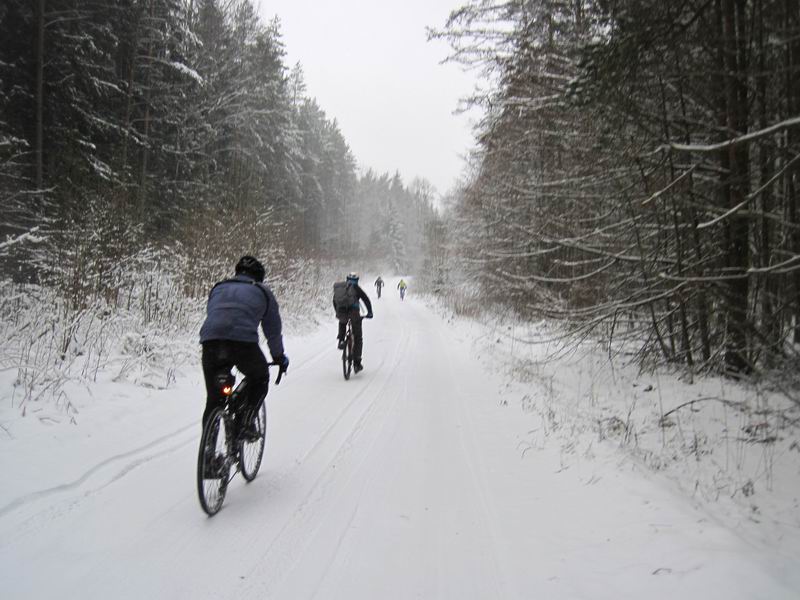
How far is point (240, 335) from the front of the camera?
3451 millimetres

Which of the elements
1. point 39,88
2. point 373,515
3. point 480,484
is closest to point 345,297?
point 480,484

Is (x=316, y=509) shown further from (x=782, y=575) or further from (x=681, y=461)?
(x=681, y=461)

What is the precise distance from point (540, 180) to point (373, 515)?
6.42m

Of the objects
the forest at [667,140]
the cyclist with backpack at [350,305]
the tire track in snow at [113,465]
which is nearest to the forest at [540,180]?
the forest at [667,140]

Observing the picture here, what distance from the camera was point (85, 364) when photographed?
5676mm

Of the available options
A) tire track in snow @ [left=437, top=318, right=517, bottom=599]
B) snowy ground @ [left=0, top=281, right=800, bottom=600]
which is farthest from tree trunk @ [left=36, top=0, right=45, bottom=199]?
tire track in snow @ [left=437, top=318, right=517, bottom=599]

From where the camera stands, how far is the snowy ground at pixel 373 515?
246 cm

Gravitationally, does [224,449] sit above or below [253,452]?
above

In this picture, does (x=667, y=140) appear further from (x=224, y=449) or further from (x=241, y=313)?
(x=224, y=449)

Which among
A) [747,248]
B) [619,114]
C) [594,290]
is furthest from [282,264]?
[747,248]

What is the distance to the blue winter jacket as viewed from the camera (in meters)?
3.44

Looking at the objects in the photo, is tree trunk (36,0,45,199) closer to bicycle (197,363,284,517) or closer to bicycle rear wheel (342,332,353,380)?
bicycle rear wheel (342,332,353,380)

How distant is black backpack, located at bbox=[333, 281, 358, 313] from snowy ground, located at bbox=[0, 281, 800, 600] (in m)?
3.30

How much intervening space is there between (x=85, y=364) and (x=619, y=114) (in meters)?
7.75
